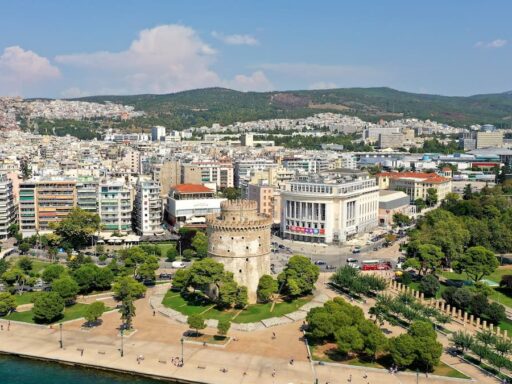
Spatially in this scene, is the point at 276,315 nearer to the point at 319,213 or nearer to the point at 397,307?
the point at 397,307

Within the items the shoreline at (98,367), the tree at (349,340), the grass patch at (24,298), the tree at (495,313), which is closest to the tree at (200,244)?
the grass patch at (24,298)

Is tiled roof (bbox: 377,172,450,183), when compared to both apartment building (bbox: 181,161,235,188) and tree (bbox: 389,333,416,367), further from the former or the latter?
tree (bbox: 389,333,416,367)

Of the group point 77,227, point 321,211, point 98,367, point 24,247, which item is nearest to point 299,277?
point 98,367

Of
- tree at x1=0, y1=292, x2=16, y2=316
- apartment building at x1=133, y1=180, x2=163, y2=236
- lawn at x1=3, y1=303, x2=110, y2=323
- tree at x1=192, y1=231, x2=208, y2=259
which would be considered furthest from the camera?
apartment building at x1=133, y1=180, x2=163, y2=236

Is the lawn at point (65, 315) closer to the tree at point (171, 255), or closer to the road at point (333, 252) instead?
the tree at point (171, 255)

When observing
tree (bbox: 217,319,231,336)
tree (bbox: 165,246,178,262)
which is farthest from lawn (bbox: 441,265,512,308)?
tree (bbox: 165,246,178,262)

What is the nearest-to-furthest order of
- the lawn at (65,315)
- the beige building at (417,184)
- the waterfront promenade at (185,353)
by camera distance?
the waterfront promenade at (185,353), the lawn at (65,315), the beige building at (417,184)
